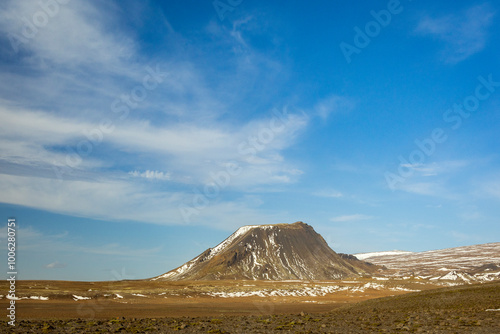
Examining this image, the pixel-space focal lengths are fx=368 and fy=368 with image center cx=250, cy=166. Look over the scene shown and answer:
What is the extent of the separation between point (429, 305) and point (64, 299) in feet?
220

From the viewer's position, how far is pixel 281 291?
329 feet

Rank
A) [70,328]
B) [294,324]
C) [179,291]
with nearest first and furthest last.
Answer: [70,328] < [294,324] < [179,291]

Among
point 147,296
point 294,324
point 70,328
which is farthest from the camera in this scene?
point 147,296

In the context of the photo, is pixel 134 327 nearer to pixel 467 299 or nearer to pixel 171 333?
pixel 171 333

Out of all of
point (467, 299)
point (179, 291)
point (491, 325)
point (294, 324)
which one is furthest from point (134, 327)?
point (179, 291)

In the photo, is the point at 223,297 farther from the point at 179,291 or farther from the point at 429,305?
the point at 429,305

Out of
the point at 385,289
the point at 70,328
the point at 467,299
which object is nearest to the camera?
the point at 70,328

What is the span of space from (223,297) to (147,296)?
17787 mm

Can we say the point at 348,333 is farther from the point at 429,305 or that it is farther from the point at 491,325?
the point at 429,305

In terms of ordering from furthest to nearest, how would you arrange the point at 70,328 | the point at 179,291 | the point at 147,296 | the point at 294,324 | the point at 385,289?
the point at 385,289
the point at 179,291
the point at 147,296
the point at 294,324
the point at 70,328

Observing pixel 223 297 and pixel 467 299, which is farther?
pixel 223 297

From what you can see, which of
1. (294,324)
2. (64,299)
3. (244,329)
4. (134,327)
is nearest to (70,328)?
(134,327)

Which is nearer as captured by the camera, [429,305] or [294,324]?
[294,324]

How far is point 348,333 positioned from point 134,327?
15549mm
